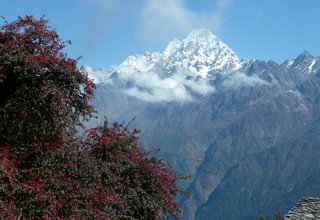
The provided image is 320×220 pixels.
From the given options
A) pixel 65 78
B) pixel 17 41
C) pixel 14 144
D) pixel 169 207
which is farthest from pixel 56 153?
pixel 169 207

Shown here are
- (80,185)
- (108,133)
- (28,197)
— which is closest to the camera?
(28,197)

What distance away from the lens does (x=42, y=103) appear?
16.8m

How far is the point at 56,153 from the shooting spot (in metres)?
17.3

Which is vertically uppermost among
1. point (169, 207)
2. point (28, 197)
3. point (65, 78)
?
point (169, 207)

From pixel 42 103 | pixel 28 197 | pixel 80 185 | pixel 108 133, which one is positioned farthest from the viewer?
pixel 108 133

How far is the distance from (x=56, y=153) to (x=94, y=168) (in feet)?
8.51

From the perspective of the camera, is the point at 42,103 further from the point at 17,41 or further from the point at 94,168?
the point at 94,168

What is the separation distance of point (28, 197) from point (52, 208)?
0.80m

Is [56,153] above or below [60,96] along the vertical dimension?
below

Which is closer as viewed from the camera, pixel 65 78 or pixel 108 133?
pixel 65 78

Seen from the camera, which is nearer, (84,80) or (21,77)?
(21,77)

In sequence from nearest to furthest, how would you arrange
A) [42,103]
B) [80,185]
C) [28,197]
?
Result: [28,197] → [42,103] → [80,185]

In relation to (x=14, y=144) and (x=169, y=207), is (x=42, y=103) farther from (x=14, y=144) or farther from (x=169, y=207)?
(x=169, y=207)

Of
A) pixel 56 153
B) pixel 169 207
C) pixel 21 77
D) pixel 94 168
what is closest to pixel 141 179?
pixel 169 207
